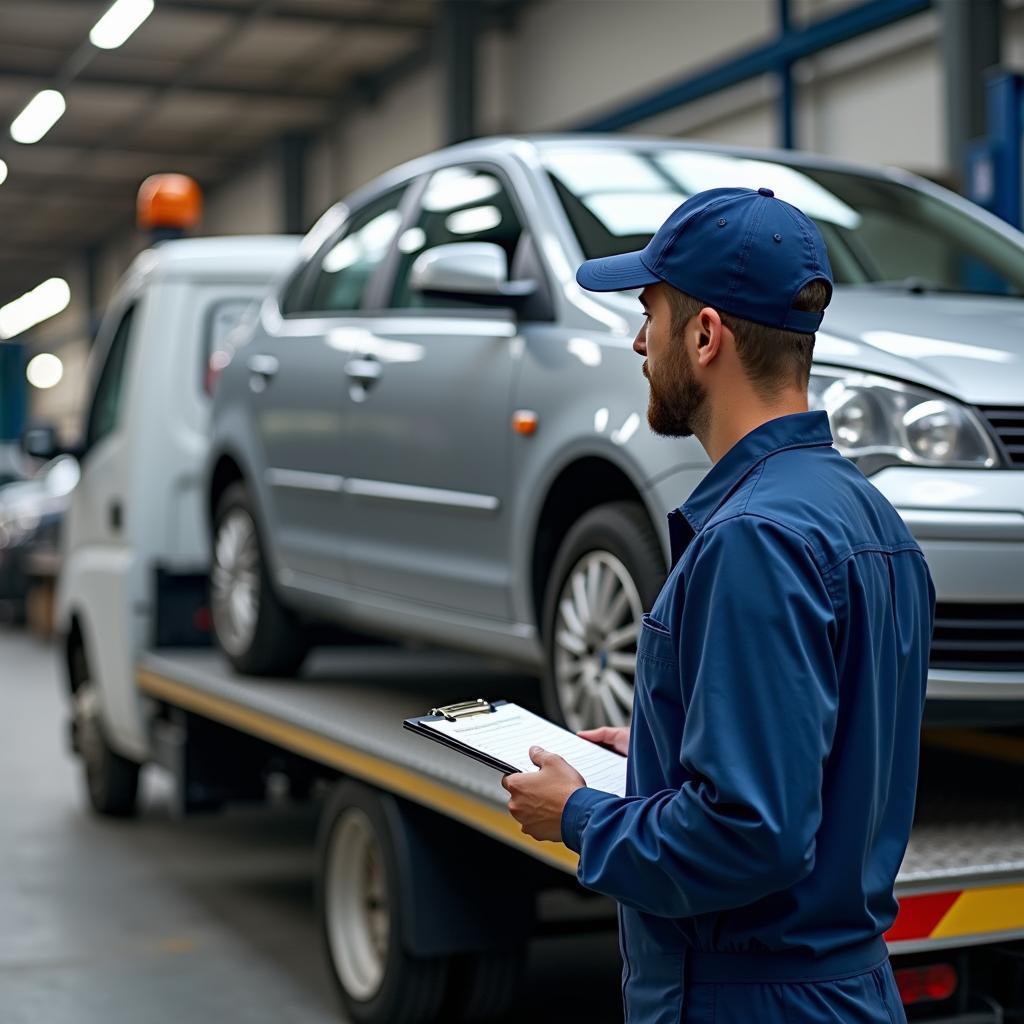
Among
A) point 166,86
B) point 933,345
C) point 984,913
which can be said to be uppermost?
Result: point 166,86

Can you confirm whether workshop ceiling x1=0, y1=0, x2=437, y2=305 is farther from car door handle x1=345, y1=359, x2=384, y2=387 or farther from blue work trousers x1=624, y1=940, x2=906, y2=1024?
blue work trousers x1=624, y1=940, x2=906, y2=1024

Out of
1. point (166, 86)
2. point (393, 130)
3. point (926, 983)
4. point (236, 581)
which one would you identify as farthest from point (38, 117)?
point (926, 983)

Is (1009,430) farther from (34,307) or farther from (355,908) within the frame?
(34,307)

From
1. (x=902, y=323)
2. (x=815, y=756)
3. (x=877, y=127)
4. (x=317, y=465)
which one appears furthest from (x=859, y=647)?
(x=877, y=127)

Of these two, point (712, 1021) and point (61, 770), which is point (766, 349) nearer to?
point (712, 1021)

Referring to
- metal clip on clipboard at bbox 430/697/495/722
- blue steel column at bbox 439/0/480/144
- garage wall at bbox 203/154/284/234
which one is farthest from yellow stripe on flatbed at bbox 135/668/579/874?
garage wall at bbox 203/154/284/234

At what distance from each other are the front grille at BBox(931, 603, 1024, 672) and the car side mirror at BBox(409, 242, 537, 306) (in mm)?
1395

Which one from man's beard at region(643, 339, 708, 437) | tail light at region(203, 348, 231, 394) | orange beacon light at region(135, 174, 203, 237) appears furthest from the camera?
Answer: orange beacon light at region(135, 174, 203, 237)

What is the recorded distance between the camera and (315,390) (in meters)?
5.24

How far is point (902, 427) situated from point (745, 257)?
5.21 feet

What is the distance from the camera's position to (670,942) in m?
1.88

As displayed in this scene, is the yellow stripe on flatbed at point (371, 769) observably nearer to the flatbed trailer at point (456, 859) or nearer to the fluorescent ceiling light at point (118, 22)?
the flatbed trailer at point (456, 859)

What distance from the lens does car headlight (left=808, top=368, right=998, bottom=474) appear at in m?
3.30

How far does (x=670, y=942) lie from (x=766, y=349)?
66cm
